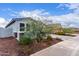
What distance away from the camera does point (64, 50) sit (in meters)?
1.42

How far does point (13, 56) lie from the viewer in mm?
1415

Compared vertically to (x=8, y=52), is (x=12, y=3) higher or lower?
higher

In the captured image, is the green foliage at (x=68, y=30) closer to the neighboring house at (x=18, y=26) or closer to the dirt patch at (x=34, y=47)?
the dirt patch at (x=34, y=47)

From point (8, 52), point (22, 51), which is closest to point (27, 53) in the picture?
point (22, 51)

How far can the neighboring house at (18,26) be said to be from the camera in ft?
4.62

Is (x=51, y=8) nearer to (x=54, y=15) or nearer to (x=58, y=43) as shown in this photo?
(x=54, y=15)

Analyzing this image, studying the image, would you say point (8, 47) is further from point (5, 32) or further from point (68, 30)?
point (68, 30)

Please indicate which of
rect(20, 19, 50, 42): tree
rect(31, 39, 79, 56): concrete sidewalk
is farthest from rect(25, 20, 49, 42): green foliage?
rect(31, 39, 79, 56): concrete sidewalk

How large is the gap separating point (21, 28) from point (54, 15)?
328mm

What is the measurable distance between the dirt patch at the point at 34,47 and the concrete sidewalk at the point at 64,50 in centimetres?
3

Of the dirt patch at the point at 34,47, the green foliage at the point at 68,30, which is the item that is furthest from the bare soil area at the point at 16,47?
the green foliage at the point at 68,30

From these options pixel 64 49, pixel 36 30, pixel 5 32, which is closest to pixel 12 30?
pixel 5 32

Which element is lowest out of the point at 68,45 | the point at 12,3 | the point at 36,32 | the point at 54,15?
the point at 68,45

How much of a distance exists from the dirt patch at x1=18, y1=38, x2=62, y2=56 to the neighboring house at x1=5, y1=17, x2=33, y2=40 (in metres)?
0.12
